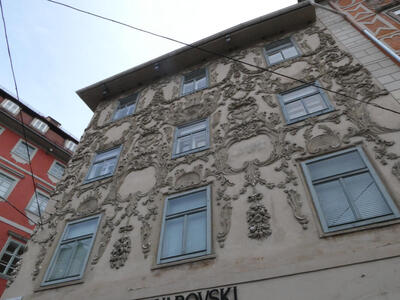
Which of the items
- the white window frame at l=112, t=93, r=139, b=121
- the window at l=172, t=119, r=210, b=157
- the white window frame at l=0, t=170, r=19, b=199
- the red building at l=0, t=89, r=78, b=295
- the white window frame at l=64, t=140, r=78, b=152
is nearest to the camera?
the window at l=172, t=119, r=210, b=157

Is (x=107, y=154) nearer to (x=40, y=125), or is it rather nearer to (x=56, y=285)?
(x=56, y=285)

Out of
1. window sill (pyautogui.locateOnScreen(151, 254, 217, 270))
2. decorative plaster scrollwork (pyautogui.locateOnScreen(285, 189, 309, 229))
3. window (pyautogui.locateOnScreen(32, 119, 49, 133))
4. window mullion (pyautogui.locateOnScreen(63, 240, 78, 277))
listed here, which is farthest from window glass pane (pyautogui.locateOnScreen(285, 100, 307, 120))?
window (pyautogui.locateOnScreen(32, 119, 49, 133))

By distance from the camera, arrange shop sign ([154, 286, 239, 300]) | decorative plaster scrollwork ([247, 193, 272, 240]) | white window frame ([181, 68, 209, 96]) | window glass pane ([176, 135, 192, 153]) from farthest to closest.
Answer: white window frame ([181, 68, 209, 96]) < window glass pane ([176, 135, 192, 153]) < decorative plaster scrollwork ([247, 193, 272, 240]) < shop sign ([154, 286, 239, 300])

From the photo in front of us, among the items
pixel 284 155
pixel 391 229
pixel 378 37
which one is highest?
pixel 378 37

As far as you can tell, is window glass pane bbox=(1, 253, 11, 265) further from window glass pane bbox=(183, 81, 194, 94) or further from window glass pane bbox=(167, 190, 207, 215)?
window glass pane bbox=(183, 81, 194, 94)

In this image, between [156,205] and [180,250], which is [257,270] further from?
[156,205]

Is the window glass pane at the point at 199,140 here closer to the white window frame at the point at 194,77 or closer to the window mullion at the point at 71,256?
the white window frame at the point at 194,77

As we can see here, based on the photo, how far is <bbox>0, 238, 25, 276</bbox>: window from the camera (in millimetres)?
12617

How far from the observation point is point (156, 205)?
7.16 m

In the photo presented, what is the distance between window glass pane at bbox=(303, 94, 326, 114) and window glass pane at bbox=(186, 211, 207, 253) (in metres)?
4.13

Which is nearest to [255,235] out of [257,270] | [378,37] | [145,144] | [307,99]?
[257,270]

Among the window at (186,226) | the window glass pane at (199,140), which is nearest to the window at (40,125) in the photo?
the window glass pane at (199,140)

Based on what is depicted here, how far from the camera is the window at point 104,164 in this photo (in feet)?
30.5

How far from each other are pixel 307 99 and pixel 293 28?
483cm
